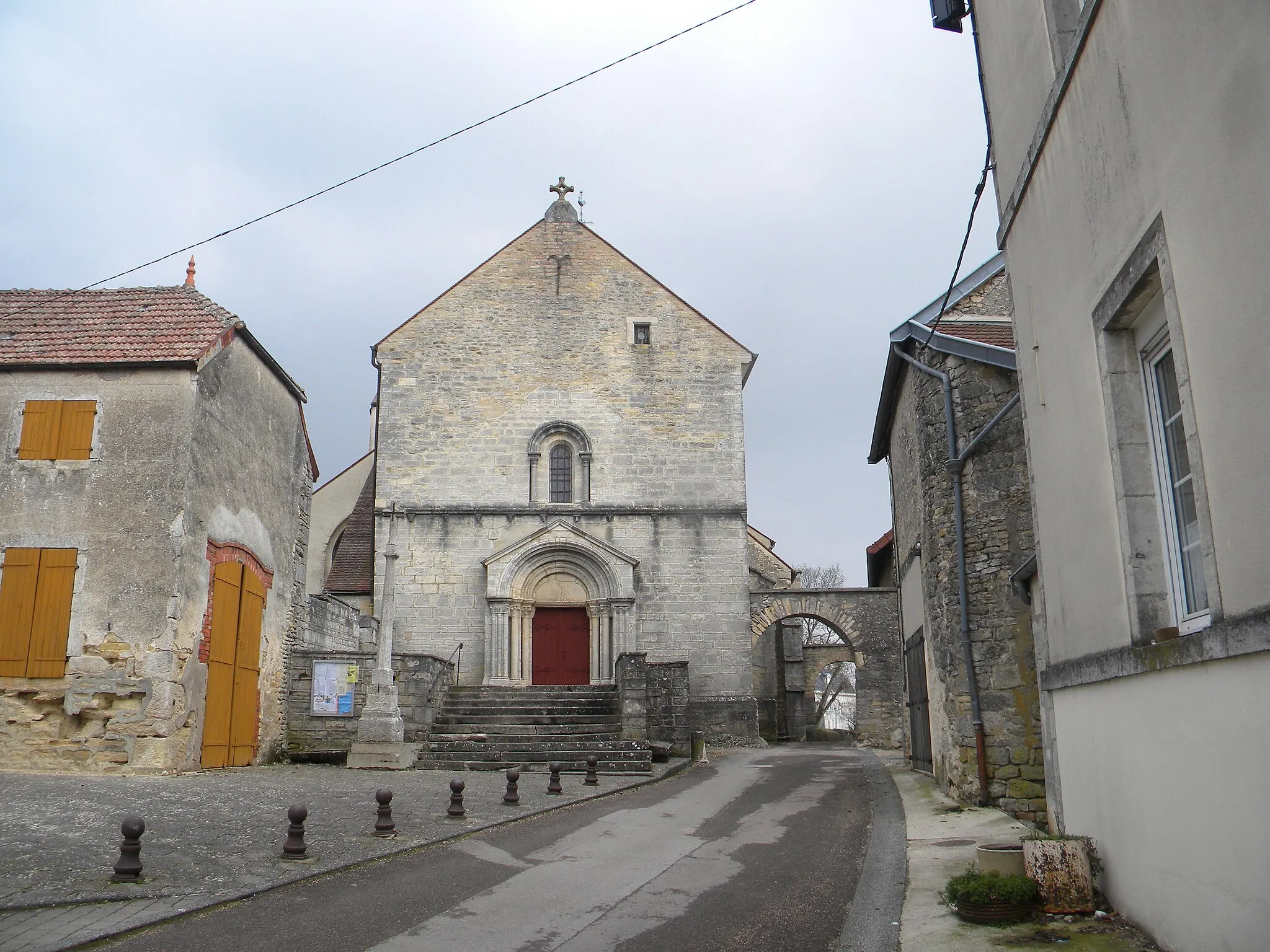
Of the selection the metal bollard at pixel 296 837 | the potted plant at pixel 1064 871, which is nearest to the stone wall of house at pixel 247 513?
the metal bollard at pixel 296 837

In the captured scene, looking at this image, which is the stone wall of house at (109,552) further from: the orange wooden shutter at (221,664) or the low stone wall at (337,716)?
the low stone wall at (337,716)

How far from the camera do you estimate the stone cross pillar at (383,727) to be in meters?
16.1

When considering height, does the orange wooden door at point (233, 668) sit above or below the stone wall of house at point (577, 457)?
below

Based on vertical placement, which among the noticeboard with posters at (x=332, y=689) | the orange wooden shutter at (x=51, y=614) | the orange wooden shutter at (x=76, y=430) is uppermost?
the orange wooden shutter at (x=76, y=430)

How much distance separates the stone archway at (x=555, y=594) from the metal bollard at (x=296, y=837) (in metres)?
15.3

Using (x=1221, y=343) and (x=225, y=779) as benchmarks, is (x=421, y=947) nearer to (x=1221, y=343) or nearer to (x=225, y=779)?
(x=1221, y=343)

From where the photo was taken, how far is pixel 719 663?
23562 millimetres

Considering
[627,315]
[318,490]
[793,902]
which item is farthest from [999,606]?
[318,490]

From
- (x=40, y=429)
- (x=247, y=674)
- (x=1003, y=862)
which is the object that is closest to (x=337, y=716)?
(x=247, y=674)

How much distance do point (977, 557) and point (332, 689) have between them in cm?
1174

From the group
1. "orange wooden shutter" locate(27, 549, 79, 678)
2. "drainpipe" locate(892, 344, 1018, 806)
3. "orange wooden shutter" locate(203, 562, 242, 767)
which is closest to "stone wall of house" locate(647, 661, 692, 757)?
"orange wooden shutter" locate(203, 562, 242, 767)

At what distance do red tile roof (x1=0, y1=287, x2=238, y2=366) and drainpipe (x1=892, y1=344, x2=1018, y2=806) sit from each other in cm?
1008

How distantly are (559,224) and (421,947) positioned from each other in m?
23.4

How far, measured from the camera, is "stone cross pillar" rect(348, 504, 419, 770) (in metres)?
16.1
